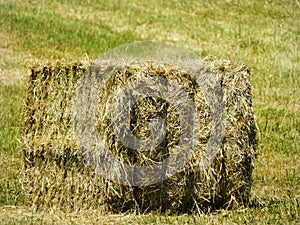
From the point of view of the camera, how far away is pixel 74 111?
6.77m

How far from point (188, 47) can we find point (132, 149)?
33.9ft

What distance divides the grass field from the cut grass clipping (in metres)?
0.20

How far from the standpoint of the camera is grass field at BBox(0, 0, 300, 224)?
Result: 652 cm

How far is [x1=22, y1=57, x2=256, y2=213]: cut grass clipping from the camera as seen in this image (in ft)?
21.0

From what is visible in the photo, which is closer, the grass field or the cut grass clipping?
the cut grass clipping

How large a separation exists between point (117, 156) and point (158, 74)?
90cm

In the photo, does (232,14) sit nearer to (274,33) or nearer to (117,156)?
(274,33)

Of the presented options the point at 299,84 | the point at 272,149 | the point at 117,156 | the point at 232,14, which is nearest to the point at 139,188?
the point at 117,156

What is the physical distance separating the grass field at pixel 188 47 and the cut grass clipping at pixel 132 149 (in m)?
0.20

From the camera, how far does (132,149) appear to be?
6344mm

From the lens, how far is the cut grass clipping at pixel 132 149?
6.39 m

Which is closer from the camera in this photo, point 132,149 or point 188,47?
point 132,149

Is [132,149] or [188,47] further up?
[188,47]

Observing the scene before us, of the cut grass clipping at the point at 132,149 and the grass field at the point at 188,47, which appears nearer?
the cut grass clipping at the point at 132,149
